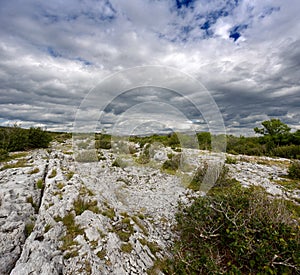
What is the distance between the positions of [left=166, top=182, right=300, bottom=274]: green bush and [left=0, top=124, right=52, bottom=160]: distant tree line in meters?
17.7

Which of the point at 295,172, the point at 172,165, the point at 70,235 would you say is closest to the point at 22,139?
the point at 172,165

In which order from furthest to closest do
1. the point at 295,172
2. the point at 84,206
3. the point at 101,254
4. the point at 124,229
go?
the point at 295,172, the point at 84,206, the point at 124,229, the point at 101,254

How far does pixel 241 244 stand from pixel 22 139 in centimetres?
2058

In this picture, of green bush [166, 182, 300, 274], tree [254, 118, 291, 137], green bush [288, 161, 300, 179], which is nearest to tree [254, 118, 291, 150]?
tree [254, 118, 291, 137]

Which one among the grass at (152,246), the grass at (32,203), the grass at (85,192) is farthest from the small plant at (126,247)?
the grass at (32,203)

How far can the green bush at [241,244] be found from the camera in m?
3.49

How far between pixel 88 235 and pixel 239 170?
10.3 m

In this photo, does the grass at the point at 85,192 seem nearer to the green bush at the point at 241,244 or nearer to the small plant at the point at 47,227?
the small plant at the point at 47,227

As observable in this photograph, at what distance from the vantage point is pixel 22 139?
1798cm

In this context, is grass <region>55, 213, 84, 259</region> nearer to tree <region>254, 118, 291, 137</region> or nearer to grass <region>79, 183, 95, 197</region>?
grass <region>79, 183, 95, 197</region>

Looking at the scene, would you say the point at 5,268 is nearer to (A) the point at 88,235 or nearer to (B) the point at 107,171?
(A) the point at 88,235

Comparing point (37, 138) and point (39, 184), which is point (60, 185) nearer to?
point (39, 184)

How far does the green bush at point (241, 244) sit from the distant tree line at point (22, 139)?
58.2ft

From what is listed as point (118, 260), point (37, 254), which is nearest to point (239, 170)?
point (118, 260)
